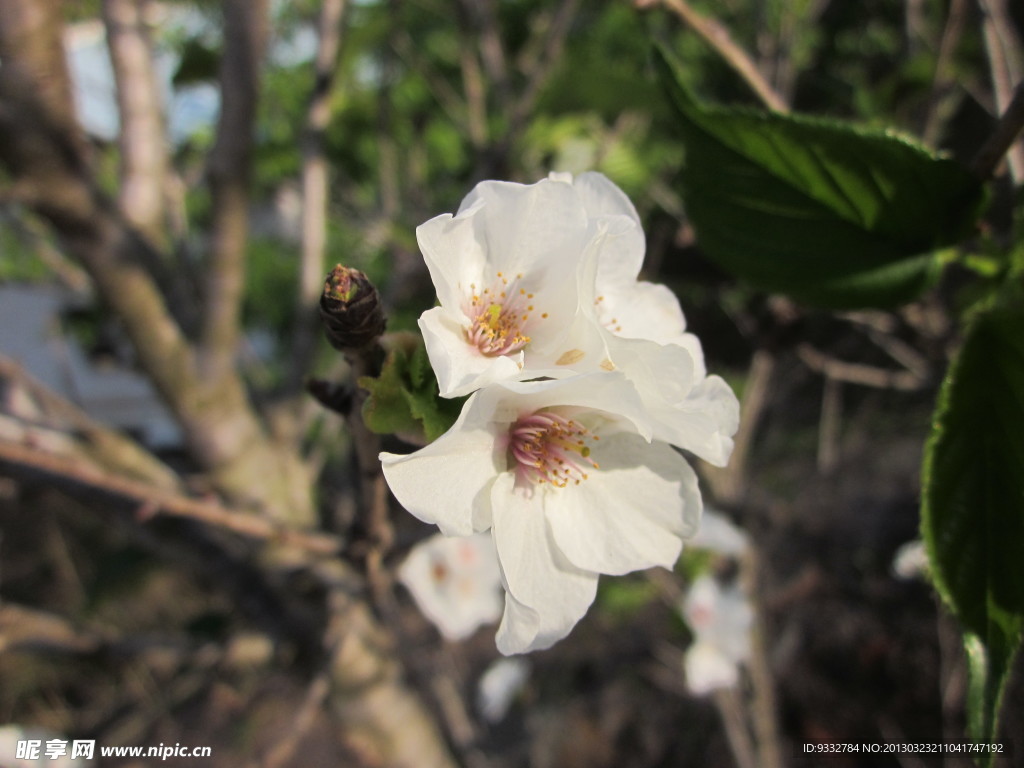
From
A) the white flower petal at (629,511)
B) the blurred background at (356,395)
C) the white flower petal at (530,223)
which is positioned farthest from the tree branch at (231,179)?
the white flower petal at (629,511)

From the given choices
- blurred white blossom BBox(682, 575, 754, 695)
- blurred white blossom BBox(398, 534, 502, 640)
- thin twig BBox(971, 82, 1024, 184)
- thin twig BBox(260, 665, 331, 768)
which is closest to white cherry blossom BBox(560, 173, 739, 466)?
thin twig BBox(971, 82, 1024, 184)

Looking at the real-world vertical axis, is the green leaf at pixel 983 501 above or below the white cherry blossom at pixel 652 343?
below

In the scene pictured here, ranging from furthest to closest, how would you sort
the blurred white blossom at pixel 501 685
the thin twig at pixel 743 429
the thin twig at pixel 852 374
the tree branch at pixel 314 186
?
the blurred white blossom at pixel 501 685 → the thin twig at pixel 743 429 → the tree branch at pixel 314 186 → the thin twig at pixel 852 374

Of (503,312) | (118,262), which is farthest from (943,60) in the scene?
(118,262)

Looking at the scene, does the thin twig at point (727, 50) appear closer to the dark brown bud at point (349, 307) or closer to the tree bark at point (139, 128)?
the dark brown bud at point (349, 307)

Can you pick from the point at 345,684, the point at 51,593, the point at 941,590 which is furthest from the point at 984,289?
the point at 51,593

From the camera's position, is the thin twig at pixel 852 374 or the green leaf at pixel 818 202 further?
the thin twig at pixel 852 374

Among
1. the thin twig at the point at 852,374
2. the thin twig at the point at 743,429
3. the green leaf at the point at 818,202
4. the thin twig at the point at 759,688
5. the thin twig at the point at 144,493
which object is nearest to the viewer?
the green leaf at the point at 818,202
